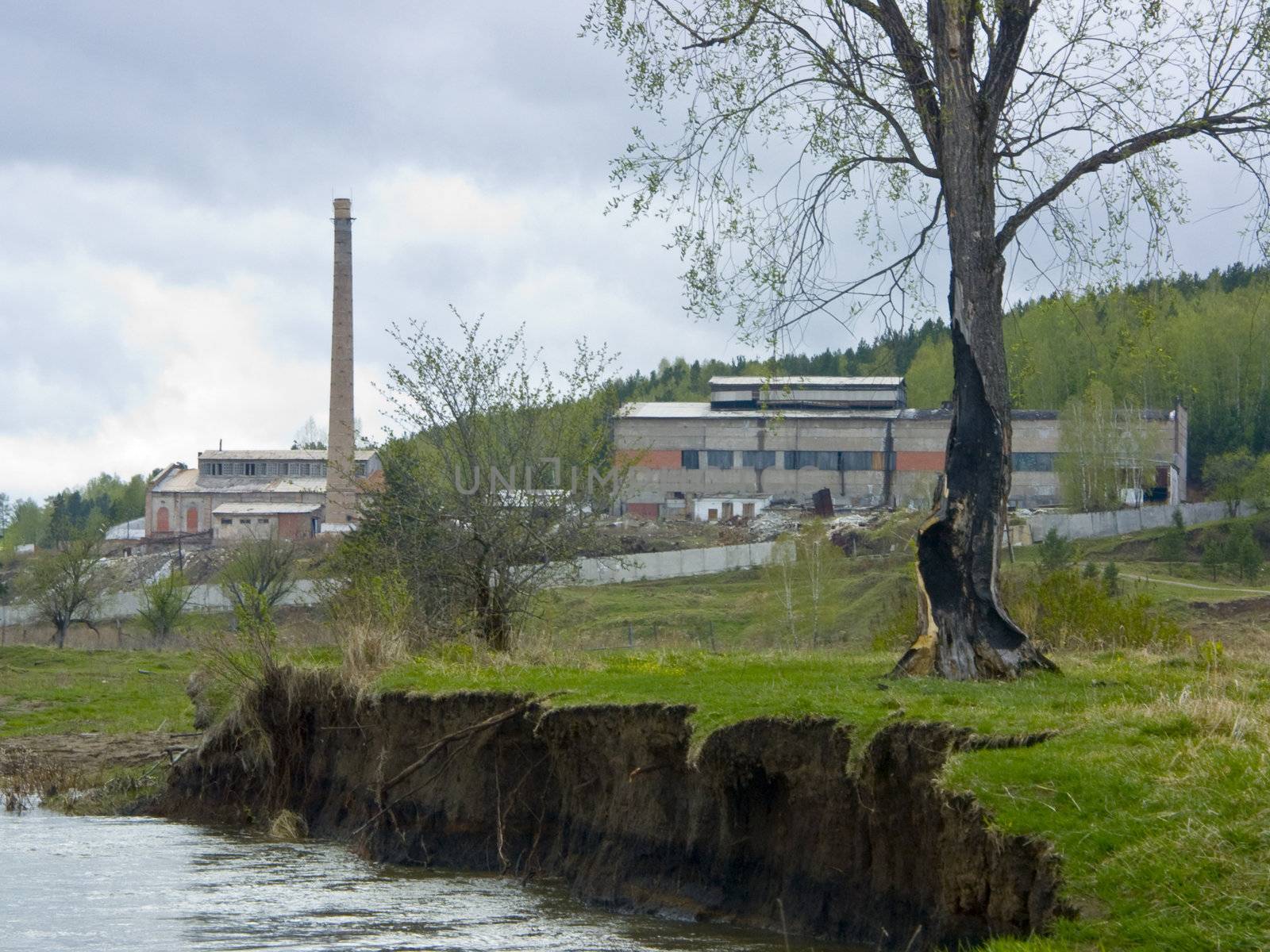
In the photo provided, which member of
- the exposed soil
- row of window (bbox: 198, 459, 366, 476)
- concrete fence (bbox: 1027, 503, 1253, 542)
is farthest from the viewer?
row of window (bbox: 198, 459, 366, 476)

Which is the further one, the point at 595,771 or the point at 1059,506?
the point at 1059,506

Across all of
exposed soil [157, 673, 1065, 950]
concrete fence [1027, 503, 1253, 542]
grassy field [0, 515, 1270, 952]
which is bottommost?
exposed soil [157, 673, 1065, 950]

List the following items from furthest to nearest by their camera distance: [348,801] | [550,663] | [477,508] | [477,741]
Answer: [477,508]
[550,663]
[348,801]
[477,741]

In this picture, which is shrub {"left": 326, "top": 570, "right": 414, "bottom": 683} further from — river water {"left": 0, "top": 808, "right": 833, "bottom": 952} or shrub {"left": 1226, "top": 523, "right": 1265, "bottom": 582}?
shrub {"left": 1226, "top": 523, "right": 1265, "bottom": 582}

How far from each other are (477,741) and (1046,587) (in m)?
13.9

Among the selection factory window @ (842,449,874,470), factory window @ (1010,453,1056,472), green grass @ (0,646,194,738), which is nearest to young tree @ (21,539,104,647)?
green grass @ (0,646,194,738)

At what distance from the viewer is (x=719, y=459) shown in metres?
99.6

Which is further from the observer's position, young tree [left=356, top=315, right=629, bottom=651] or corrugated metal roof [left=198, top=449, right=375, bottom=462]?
corrugated metal roof [left=198, top=449, right=375, bottom=462]

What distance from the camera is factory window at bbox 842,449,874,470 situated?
318 feet

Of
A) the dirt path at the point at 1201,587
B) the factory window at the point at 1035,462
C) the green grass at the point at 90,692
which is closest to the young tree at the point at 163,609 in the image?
the green grass at the point at 90,692

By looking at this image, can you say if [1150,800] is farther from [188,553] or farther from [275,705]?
[188,553]

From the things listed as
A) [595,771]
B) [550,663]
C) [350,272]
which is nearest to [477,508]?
[550,663]

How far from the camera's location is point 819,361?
168 metres

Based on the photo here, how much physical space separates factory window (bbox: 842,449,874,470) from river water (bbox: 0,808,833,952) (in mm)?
81760
